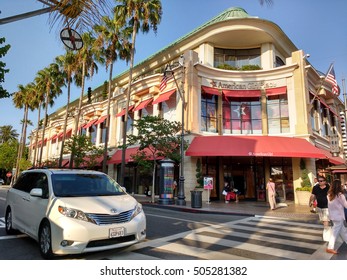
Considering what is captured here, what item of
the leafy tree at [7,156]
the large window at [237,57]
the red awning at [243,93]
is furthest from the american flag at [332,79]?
the leafy tree at [7,156]

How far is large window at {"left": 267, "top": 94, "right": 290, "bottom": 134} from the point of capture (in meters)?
21.7

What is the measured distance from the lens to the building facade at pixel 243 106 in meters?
20.0

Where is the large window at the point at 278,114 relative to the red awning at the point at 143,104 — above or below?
below

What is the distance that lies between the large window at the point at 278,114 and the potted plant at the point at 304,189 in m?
3.21

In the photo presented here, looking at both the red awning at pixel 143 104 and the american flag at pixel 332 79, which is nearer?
the american flag at pixel 332 79

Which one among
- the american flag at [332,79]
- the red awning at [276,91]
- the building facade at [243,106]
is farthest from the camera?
the red awning at [276,91]

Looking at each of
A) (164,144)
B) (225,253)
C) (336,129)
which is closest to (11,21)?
(225,253)

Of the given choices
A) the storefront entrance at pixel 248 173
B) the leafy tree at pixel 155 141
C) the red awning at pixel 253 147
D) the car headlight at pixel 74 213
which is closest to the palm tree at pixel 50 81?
the leafy tree at pixel 155 141

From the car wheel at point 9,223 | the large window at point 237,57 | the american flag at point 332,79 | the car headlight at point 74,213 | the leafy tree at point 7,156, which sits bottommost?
the car wheel at point 9,223

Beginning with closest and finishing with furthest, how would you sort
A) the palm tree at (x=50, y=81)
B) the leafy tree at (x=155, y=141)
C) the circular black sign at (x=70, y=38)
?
1. the circular black sign at (x=70, y=38)
2. the leafy tree at (x=155, y=141)
3. the palm tree at (x=50, y=81)

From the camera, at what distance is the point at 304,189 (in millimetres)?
18453

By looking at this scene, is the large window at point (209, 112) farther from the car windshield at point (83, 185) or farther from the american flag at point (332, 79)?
the car windshield at point (83, 185)

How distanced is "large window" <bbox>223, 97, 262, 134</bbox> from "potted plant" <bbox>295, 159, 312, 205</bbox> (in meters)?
4.40

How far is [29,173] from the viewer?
22.8 ft
